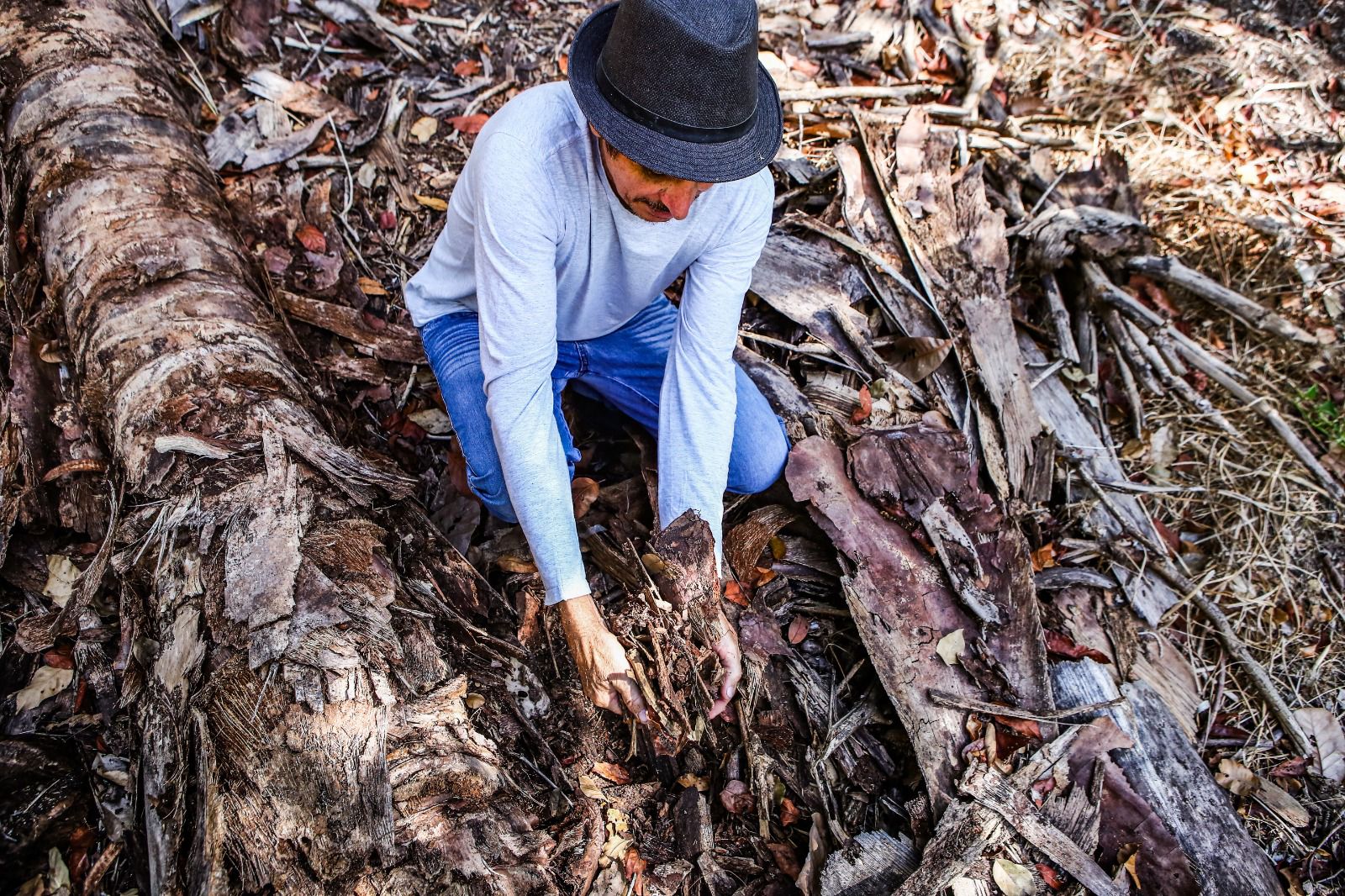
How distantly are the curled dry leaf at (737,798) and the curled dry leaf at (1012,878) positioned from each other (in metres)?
0.66

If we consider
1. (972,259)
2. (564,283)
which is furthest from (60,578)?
(972,259)

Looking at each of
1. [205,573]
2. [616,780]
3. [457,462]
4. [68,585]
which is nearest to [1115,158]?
[457,462]

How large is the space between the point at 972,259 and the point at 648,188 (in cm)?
196

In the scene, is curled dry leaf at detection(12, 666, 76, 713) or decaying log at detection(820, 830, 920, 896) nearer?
decaying log at detection(820, 830, 920, 896)

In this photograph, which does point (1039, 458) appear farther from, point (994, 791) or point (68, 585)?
point (68, 585)

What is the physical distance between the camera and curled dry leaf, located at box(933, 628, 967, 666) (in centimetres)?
238

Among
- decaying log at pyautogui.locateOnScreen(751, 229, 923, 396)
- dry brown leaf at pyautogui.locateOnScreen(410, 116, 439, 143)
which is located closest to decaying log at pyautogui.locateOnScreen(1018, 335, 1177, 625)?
decaying log at pyautogui.locateOnScreen(751, 229, 923, 396)

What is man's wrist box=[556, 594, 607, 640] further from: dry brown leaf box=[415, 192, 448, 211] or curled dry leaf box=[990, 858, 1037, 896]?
dry brown leaf box=[415, 192, 448, 211]

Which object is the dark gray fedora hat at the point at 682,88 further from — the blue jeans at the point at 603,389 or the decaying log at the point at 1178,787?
the decaying log at the point at 1178,787

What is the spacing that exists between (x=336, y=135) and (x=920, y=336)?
2.88m

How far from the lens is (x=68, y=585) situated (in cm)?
260

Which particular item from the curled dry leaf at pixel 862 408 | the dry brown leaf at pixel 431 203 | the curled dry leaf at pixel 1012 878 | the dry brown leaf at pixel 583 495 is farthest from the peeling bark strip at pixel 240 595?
the curled dry leaf at pixel 862 408

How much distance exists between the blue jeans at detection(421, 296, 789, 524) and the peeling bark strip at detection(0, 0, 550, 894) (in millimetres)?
321

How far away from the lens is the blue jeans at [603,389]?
8.52ft
